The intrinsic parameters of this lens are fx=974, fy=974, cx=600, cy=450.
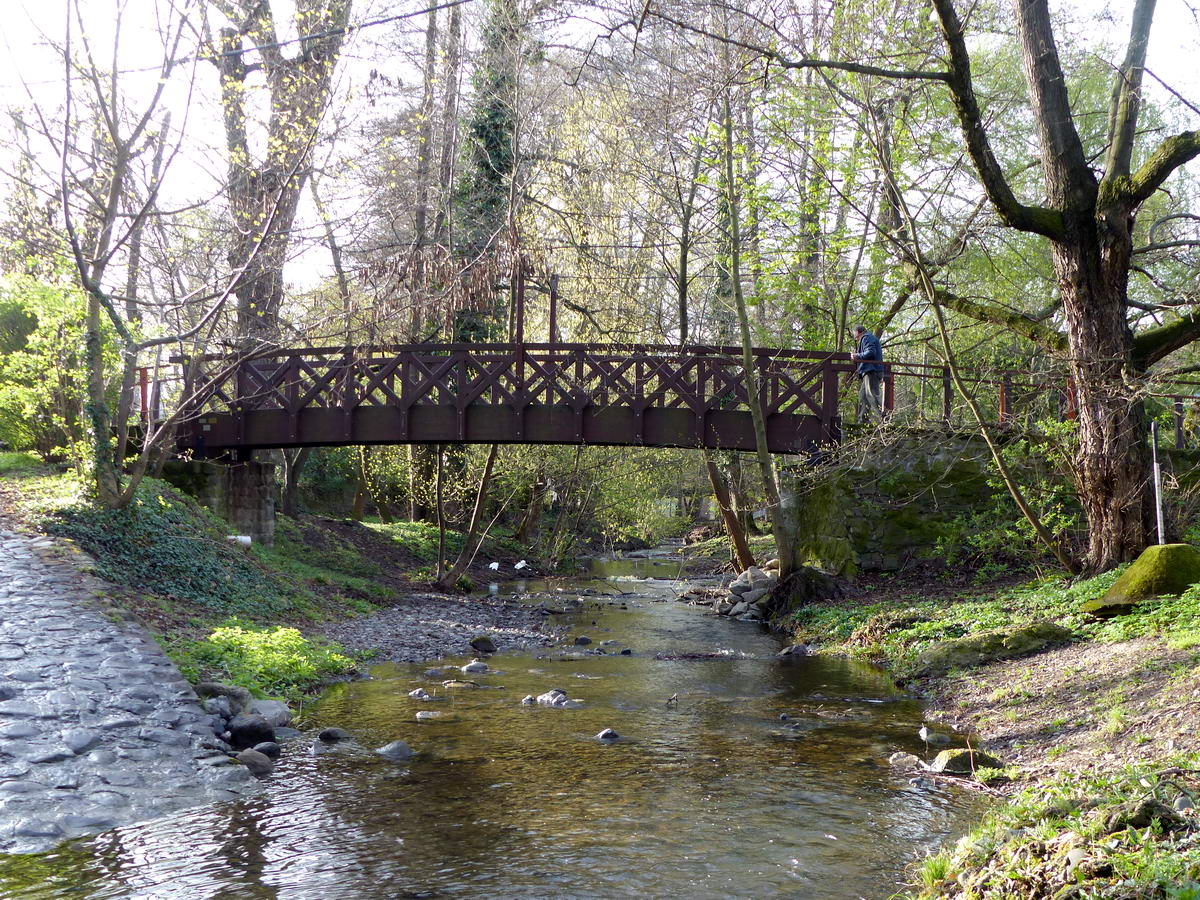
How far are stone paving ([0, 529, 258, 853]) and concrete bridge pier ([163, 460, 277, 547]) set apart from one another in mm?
9241

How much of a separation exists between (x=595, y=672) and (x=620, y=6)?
856 centimetres

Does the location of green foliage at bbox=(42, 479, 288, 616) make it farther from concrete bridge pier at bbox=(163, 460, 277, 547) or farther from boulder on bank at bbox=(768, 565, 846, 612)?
boulder on bank at bbox=(768, 565, 846, 612)

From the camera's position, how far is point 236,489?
18.5 m

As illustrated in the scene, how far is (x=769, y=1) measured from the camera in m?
10.6

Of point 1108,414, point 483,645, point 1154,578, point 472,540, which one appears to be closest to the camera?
point 1154,578

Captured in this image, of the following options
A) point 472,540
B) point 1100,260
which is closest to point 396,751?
point 1100,260

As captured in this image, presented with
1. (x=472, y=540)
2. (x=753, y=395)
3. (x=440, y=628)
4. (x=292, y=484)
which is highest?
(x=753, y=395)

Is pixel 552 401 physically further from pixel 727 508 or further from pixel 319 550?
pixel 319 550

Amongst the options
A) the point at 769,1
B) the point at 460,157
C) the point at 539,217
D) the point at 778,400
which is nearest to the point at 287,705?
the point at 769,1

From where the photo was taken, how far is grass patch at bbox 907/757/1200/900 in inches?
142

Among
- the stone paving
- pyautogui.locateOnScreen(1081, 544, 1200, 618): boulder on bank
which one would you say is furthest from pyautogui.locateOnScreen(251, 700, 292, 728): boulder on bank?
pyautogui.locateOnScreen(1081, 544, 1200, 618): boulder on bank

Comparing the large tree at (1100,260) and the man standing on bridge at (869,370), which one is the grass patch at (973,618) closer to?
the large tree at (1100,260)

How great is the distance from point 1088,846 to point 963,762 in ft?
9.94

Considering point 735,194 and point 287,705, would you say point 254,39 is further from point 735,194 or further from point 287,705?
point 287,705
